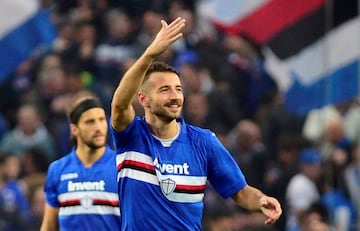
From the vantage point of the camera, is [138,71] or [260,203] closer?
[138,71]

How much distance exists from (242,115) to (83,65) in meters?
1.98

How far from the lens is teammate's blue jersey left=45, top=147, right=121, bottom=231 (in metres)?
9.41

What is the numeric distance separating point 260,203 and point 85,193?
2.40 m

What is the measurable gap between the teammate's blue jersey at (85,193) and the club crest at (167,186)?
1.93 metres

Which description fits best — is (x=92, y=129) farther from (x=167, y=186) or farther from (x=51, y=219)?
(x=167, y=186)

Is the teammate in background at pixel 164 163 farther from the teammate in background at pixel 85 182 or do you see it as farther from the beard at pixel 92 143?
the beard at pixel 92 143

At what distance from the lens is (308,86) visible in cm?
1415

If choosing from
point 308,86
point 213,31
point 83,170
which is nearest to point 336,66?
point 308,86

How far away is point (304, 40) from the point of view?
1434cm

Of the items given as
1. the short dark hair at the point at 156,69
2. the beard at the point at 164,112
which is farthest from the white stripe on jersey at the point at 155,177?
the short dark hair at the point at 156,69

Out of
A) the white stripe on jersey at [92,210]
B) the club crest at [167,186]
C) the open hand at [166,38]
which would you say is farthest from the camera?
the white stripe on jersey at [92,210]

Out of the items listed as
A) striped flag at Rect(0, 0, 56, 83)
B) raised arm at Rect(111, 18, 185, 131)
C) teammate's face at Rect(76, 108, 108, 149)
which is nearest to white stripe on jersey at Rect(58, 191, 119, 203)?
teammate's face at Rect(76, 108, 108, 149)

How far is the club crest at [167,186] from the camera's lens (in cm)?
748

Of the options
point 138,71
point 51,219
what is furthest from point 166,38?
point 51,219
